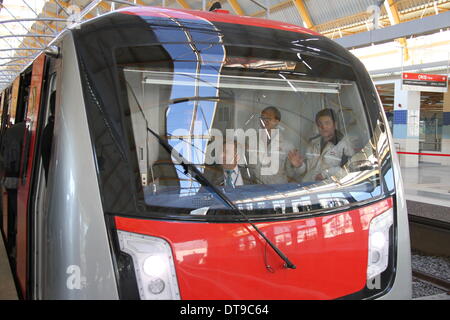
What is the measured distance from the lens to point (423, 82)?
44.9 ft

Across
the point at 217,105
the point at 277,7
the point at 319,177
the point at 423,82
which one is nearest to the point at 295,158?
the point at 319,177

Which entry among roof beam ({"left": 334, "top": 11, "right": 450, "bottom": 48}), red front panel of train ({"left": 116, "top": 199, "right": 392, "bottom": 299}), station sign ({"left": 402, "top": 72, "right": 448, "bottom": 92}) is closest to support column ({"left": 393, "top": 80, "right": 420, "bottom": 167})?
station sign ({"left": 402, "top": 72, "right": 448, "bottom": 92})

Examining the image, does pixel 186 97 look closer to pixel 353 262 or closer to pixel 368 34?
pixel 353 262

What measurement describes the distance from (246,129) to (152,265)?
1032mm

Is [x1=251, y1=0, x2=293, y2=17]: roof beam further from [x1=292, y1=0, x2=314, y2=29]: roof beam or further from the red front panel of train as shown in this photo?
the red front panel of train

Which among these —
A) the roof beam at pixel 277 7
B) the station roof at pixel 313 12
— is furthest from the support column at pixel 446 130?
the roof beam at pixel 277 7

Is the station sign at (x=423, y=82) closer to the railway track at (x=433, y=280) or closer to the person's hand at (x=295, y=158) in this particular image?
the railway track at (x=433, y=280)

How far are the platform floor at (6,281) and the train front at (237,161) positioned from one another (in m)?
2.41

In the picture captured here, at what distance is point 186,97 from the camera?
93.4 inches

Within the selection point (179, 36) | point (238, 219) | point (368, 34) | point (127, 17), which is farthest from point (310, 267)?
point (368, 34)

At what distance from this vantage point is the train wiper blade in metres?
2.21

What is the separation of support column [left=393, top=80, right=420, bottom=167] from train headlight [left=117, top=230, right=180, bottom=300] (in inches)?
605

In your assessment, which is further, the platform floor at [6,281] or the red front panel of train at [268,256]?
the platform floor at [6,281]

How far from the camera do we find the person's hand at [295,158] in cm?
266
